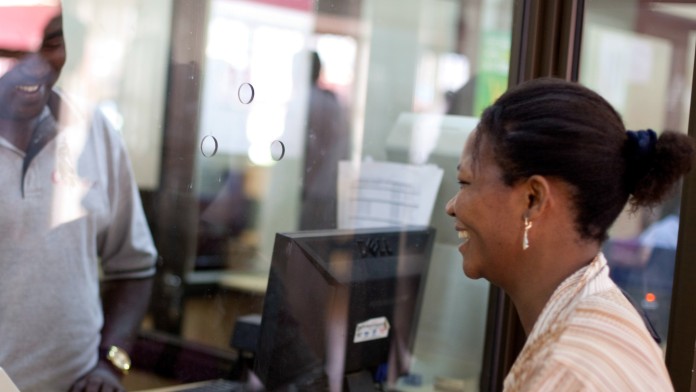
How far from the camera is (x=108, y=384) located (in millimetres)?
2344

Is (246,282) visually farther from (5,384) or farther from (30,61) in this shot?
(5,384)

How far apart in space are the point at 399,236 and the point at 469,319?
0.68 m

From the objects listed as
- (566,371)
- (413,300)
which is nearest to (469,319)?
(413,300)

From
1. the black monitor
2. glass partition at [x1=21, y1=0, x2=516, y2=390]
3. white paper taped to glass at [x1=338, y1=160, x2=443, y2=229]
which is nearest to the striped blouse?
the black monitor

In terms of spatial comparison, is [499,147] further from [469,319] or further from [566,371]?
[469,319]

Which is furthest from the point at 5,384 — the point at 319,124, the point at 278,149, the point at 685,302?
the point at 319,124

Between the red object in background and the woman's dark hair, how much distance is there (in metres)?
1.18

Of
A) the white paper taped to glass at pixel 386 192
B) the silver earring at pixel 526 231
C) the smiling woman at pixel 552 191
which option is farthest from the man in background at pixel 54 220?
the silver earring at pixel 526 231

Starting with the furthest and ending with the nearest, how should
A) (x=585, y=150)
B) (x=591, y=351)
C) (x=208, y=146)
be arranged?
1. (x=208, y=146)
2. (x=585, y=150)
3. (x=591, y=351)

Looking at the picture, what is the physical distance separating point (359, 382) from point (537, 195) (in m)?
0.75

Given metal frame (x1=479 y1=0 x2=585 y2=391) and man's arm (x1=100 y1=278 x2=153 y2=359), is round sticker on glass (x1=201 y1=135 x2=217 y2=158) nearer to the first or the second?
man's arm (x1=100 y1=278 x2=153 y2=359)

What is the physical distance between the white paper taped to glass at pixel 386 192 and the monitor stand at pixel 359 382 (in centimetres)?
55

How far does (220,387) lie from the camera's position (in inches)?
87.0

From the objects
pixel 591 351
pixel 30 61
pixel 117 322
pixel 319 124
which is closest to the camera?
pixel 591 351
